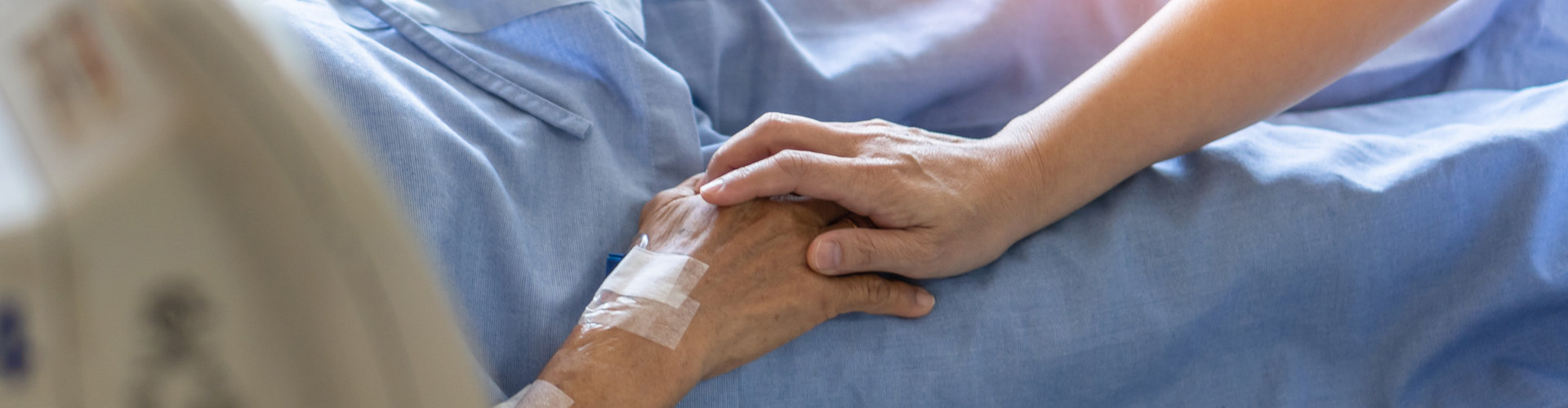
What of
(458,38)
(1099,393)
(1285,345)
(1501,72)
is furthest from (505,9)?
(1501,72)

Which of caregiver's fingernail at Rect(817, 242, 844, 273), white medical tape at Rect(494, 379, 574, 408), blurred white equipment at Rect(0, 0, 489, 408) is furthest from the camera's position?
caregiver's fingernail at Rect(817, 242, 844, 273)

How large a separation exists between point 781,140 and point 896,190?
0.44ft

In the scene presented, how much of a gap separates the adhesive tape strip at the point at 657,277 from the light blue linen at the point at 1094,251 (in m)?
0.06

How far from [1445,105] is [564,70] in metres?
1.11

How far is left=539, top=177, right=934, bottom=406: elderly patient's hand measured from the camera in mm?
846

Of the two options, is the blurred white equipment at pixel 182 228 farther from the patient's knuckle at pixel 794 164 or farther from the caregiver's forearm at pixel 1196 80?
the caregiver's forearm at pixel 1196 80

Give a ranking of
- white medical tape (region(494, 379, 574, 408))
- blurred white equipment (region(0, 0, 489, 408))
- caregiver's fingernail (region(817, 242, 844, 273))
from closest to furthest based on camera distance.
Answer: blurred white equipment (region(0, 0, 489, 408)), white medical tape (region(494, 379, 574, 408)), caregiver's fingernail (region(817, 242, 844, 273))

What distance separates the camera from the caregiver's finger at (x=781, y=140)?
3.28 feet

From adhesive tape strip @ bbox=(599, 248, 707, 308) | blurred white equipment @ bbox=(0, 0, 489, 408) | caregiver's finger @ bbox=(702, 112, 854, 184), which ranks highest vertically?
blurred white equipment @ bbox=(0, 0, 489, 408)

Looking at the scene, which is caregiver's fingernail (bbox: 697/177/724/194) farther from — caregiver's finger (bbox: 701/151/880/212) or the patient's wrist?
the patient's wrist

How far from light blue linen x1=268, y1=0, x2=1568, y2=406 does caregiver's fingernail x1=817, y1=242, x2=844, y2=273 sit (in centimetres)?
5

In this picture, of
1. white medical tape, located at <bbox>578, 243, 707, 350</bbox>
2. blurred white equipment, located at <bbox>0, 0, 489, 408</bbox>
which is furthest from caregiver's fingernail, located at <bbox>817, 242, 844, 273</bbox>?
blurred white equipment, located at <bbox>0, 0, 489, 408</bbox>

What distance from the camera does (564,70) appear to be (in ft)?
3.43

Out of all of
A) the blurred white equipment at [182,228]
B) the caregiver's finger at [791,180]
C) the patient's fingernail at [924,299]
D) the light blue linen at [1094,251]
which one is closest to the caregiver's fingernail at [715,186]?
the caregiver's finger at [791,180]
